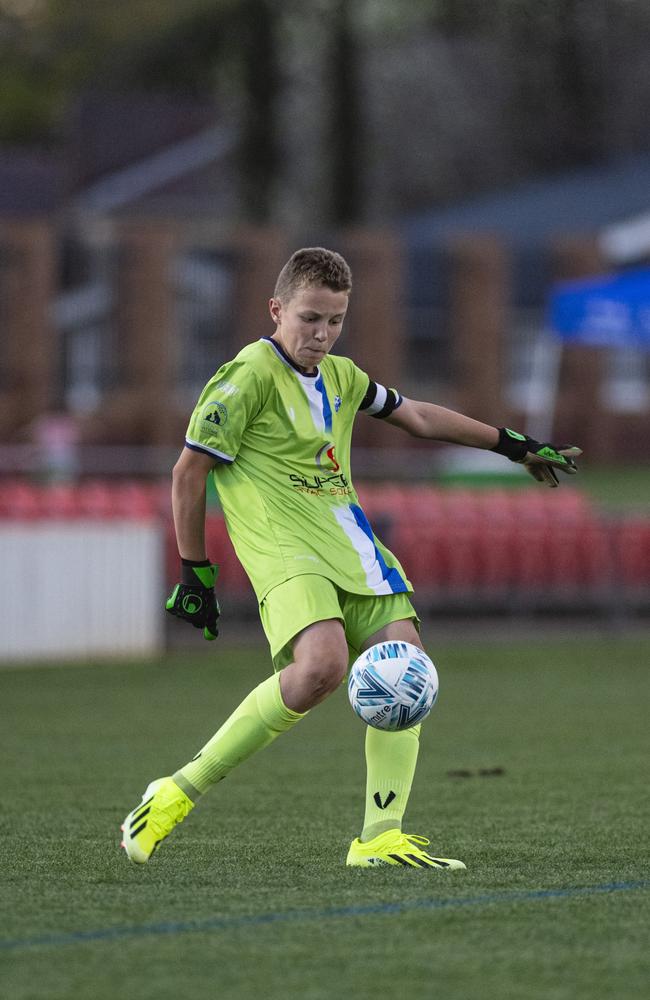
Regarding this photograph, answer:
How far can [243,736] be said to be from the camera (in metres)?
5.70

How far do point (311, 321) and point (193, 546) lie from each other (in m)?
0.81

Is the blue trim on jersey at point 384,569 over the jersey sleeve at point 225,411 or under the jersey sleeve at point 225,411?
under

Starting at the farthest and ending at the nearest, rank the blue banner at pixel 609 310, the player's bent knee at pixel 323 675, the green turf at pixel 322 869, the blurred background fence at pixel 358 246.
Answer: the blue banner at pixel 609 310 < the blurred background fence at pixel 358 246 < the player's bent knee at pixel 323 675 < the green turf at pixel 322 869

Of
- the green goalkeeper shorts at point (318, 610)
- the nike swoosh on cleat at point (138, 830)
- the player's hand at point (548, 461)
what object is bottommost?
the nike swoosh on cleat at point (138, 830)

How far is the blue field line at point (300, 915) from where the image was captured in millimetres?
4457

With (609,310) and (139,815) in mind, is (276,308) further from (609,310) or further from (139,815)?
(609,310)

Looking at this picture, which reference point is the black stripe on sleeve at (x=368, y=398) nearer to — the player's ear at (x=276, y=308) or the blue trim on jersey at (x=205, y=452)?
the player's ear at (x=276, y=308)

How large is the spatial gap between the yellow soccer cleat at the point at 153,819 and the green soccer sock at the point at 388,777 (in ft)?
1.94


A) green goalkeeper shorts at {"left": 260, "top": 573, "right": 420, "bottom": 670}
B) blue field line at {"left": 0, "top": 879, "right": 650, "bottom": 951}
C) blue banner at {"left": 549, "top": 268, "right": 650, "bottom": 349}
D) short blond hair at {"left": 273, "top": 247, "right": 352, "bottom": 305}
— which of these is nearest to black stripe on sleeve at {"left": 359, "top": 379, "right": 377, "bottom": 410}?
short blond hair at {"left": 273, "top": 247, "right": 352, "bottom": 305}

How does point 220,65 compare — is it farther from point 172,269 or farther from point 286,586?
point 286,586

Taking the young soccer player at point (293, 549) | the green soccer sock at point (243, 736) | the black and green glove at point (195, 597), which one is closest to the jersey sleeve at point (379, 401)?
the young soccer player at point (293, 549)

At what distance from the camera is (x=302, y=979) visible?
406cm

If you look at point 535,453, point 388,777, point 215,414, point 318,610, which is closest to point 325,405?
point 215,414

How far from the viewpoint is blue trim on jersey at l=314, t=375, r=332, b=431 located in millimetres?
5926
